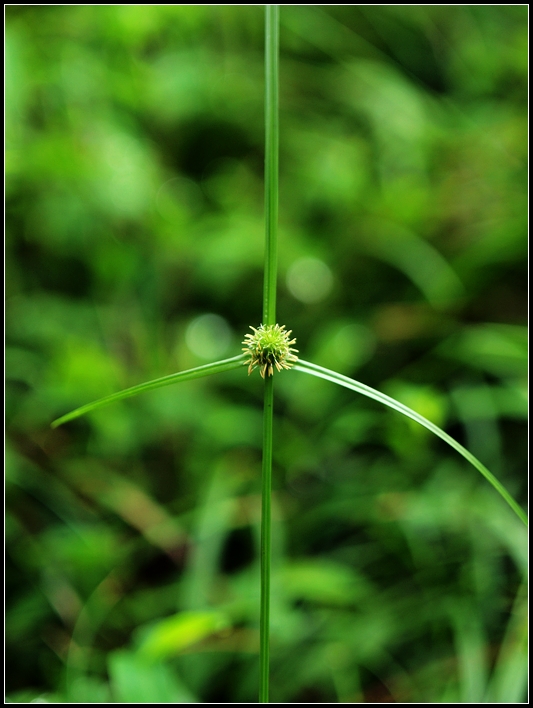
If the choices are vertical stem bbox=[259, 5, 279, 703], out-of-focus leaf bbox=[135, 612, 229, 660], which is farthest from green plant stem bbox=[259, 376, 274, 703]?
out-of-focus leaf bbox=[135, 612, 229, 660]

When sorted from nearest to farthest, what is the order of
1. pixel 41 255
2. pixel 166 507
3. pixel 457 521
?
1. pixel 457 521
2. pixel 166 507
3. pixel 41 255

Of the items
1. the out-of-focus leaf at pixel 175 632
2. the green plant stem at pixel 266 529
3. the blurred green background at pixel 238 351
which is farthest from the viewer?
the blurred green background at pixel 238 351

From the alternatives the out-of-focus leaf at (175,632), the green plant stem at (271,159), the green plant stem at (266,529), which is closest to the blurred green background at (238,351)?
the out-of-focus leaf at (175,632)

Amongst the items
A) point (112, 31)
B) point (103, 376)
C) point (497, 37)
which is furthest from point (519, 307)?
point (112, 31)

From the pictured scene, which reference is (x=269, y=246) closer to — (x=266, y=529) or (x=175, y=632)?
(x=266, y=529)

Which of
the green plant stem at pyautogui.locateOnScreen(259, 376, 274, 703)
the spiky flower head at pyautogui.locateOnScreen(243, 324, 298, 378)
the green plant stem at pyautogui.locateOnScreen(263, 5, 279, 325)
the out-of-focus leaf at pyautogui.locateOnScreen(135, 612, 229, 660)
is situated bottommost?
the out-of-focus leaf at pyautogui.locateOnScreen(135, 612, 229, 660)

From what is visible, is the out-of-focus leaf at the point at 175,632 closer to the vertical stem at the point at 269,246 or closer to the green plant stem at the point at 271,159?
the vertical stem at the point at 269,246

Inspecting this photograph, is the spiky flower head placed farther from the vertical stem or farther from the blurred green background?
the blurred green background

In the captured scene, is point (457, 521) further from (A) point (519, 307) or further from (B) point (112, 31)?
(B) point (112, 31)
